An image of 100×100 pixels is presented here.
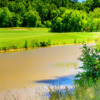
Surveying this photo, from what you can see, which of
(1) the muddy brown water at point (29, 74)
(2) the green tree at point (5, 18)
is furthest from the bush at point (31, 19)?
(1) the muddy brown water at point (29, 74)

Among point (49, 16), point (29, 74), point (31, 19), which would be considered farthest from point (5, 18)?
point (29, 74)

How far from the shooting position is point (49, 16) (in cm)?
6212

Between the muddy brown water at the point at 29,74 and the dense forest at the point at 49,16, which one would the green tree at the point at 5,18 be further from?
the muddy brown water at the point at 29,74

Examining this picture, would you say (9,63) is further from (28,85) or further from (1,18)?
(1,18)

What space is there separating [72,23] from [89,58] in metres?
33.7

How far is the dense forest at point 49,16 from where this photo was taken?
134 feet

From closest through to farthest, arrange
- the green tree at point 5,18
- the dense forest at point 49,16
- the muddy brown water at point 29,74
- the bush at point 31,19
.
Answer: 1. the muddy brown water at point 29,74
2. the dense forest at point 49,16
3. the green tree at point 5,18
4. the bush at point 31,19

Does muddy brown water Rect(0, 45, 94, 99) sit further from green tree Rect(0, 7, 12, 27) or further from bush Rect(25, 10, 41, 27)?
bush Rect(25, 10, 41, 27)

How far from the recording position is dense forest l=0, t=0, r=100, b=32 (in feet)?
134

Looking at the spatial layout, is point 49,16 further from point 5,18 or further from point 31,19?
point 5,18

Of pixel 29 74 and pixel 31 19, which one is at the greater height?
pixel 31 19

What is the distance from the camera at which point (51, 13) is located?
193ft

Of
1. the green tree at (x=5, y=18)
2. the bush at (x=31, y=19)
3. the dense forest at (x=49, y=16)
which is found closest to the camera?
the dense forest at (x=49, y=16)

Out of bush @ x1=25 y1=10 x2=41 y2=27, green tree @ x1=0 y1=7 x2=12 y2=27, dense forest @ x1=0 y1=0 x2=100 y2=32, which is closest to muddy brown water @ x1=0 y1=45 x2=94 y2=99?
dense forest @ x1=0 y1=0 x2=100 y2=32
